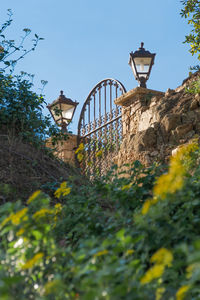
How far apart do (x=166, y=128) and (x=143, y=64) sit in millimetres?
2439

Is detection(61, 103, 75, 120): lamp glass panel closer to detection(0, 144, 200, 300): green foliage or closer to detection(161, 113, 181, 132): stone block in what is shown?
detection(161, 113, 181, 132): stone block

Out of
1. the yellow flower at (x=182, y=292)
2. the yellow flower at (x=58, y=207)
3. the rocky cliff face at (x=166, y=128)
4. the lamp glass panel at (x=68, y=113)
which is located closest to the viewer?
the yellow flower at (x=182, y=292)

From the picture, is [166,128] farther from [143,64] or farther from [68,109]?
[68,109]

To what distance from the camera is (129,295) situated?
1.55 m

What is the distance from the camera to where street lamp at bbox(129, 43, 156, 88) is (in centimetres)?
764

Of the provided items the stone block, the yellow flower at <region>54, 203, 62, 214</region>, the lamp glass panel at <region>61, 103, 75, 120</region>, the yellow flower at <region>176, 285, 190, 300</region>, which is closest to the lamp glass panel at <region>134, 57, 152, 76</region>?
the stone block

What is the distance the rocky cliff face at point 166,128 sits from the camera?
552cm

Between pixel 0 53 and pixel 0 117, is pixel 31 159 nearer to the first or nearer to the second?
pixel 0 117

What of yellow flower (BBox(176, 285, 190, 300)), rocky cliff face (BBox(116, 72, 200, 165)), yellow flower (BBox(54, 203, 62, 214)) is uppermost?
rocky cliff face (BBox(116, 72, 200, 165))

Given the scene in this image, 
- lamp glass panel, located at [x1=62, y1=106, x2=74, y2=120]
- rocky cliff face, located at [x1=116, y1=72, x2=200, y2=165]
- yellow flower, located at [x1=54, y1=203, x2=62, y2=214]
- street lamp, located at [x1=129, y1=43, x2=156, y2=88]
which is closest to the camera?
yellow flower, located at [x1=54, y1=203, x2=62, y2=214]

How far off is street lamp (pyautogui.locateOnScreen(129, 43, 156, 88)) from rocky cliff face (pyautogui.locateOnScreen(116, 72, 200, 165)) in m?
1.17

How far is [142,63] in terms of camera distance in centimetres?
773

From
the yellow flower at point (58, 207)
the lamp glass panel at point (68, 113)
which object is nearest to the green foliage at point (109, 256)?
the yellow flower at point (58, 207)

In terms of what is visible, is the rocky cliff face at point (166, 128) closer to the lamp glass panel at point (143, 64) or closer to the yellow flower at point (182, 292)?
the lamp glass panel at point (143, 64)
